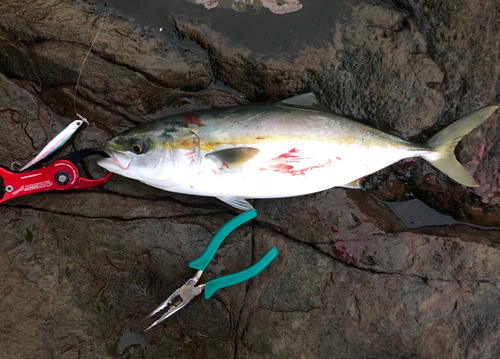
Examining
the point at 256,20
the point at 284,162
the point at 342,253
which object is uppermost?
the point at 256,20

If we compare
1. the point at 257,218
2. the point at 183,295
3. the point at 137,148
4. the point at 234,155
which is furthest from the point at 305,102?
the point at 183,295

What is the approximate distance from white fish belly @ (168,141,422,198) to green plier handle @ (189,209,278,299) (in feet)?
0.85

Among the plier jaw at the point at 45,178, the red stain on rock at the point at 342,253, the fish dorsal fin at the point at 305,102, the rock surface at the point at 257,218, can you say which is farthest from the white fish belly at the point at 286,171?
the plier jaw at the point at 45,178

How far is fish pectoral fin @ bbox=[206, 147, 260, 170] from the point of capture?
2.30 meters

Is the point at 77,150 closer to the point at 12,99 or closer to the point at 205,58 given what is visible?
the point at 12,99

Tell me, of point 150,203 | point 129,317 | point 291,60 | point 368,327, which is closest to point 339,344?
point 368,327

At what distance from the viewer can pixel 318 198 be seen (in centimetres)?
271

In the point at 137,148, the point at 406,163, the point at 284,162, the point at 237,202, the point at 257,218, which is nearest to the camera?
the point at 137,148

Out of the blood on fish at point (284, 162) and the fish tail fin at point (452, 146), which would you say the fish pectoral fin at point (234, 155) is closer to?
the blood on fish at point (284, 162)

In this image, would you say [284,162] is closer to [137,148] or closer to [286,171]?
[286,171]

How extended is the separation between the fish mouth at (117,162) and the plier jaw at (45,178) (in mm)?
300

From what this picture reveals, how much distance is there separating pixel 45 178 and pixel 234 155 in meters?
1.53

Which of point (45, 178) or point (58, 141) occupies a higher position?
point (58, 141)

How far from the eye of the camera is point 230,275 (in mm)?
2316
